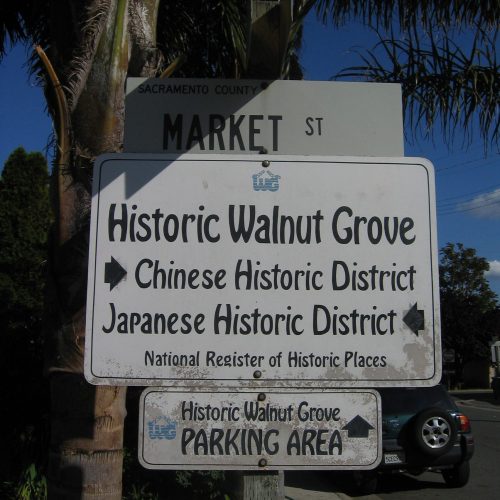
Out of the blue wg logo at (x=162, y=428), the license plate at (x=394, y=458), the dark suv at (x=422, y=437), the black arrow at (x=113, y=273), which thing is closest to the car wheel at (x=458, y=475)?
the dark suv at (x=422, y=437)

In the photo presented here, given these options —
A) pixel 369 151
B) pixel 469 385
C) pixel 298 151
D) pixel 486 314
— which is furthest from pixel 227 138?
pixel 469 385

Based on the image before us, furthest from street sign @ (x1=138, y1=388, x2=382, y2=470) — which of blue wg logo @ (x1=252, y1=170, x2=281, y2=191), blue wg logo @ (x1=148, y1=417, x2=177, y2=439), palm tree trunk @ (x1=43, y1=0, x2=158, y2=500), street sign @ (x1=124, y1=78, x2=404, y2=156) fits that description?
palm tree trunk @ (x1=43, y1=0, x2=158, y2=500)

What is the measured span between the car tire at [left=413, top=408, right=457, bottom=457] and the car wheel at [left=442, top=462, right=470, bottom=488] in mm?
904

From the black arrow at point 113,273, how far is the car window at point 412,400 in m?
7.00

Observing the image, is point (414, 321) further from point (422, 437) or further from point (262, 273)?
point (422, 437)

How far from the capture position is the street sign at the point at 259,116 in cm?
204

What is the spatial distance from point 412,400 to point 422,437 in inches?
23.9

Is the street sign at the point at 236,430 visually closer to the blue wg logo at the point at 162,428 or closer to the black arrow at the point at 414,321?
the blue wg logo at the point at 162,428

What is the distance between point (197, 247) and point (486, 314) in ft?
139

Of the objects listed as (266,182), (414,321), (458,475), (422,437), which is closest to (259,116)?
(266,182)

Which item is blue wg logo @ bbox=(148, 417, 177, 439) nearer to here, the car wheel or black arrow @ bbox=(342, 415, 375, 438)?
black arrow @ bbox=(342, 415, 375, 438)

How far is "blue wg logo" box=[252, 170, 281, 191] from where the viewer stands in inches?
69.7

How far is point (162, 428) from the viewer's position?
1.67m

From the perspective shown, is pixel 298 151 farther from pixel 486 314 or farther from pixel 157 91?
pixel 486 314
